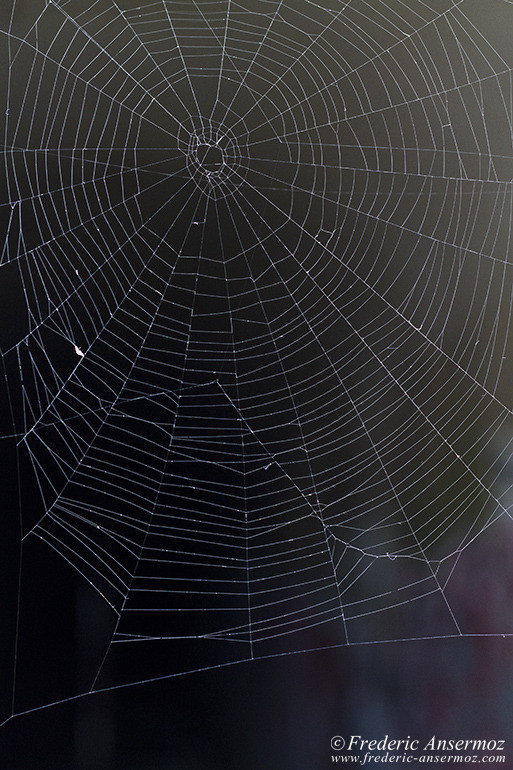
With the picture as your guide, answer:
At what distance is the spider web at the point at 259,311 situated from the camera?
100 centimetres

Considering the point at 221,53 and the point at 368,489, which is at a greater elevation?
the point at 221,53

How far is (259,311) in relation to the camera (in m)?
1.07

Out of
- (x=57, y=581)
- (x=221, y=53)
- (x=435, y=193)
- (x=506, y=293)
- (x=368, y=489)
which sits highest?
(x=221, y=53)

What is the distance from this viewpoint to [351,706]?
42.6 inches

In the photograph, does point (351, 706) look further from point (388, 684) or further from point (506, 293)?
point (506, 293)

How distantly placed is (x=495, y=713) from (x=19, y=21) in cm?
124

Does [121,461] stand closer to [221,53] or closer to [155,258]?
[155,258]

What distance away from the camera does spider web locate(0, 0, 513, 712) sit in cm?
100

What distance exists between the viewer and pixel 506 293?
1.12 m

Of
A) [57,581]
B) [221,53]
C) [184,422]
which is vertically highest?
[221,53]

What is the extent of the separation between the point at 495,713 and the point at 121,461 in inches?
27.9

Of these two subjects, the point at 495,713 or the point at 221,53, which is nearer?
the point at 221,53

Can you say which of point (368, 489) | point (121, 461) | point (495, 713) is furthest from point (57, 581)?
point (495, 713)

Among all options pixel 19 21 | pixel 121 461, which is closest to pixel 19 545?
pixel 121 461
